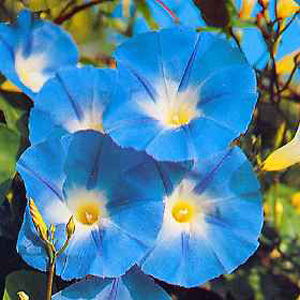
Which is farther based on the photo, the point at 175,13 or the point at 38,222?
the point at 175,13

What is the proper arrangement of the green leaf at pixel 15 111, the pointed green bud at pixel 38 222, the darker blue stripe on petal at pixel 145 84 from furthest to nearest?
the green leaf at pixel 15 111, the darker blue stripe on petal at pixel 145 84, the pointed green bud at pixel 38 222

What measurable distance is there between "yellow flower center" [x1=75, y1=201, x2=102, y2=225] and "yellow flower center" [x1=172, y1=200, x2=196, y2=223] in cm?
8

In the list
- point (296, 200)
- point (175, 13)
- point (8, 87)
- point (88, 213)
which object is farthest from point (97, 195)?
point (296, 200)

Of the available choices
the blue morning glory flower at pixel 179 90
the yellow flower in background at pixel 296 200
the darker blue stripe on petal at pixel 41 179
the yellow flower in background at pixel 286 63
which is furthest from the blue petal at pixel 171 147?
the yellow flower in background at pixel 296 200

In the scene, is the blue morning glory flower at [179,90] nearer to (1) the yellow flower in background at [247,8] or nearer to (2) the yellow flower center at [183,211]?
(2) the yellow flower center at [183,211]

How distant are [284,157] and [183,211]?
0.12m

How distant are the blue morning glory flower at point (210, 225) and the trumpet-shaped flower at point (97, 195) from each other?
0.09 feet

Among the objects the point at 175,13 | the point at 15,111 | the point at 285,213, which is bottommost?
the point at 285,213

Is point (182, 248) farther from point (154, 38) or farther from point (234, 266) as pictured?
point (154, 38)

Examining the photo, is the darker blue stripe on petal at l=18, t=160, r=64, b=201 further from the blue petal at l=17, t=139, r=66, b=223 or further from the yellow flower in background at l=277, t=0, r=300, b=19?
the yellow flower in background at l=277, t=0, r=300, b=19

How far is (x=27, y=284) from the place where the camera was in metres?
0.69

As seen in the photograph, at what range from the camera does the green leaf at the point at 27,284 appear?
0.67m

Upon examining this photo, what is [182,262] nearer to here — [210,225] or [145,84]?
[210,225]

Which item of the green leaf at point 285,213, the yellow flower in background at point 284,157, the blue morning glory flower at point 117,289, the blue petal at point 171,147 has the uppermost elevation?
the blue petal at point 171,147
